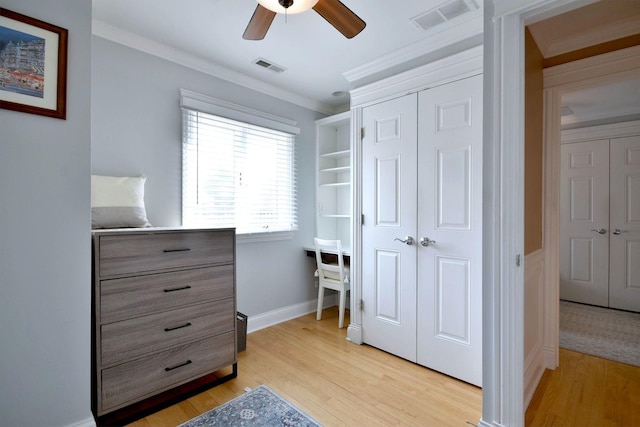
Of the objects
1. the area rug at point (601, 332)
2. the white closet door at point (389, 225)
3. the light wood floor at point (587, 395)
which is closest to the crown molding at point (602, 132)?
the area rug at point (601, 332)

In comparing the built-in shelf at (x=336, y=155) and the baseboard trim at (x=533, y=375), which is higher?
the built-in shelf at (x=336, y=155)

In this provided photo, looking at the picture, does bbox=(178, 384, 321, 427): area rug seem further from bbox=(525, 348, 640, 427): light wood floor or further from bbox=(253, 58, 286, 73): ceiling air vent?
bbox=(253, 58, 286, 73): ceiling air vent

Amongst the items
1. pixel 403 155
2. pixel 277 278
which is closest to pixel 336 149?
pixel 403 155

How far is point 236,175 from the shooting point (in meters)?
2.87

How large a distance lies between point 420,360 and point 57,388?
2.22m

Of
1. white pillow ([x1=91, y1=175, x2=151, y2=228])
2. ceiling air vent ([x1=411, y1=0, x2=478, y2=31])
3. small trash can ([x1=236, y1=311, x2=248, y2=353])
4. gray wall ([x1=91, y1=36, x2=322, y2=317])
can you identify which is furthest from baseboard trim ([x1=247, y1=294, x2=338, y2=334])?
ceiling air vent ([x1=411, y1=0, x2=478, y2=31])

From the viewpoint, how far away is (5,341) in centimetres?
133

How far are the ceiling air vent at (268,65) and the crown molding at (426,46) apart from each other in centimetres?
59

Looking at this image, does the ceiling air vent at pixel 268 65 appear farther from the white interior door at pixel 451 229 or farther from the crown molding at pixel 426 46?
the white interior door at pixel 451 229

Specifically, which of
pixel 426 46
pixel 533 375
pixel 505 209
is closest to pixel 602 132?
pixel 426 46

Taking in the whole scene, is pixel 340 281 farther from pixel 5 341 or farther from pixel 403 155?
pixel 5 341

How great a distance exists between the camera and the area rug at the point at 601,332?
257cm

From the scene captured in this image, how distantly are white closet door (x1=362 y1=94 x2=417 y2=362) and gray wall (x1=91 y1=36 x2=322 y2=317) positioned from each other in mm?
1048

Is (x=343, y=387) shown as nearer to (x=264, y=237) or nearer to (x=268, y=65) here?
(x=264, y=237)
